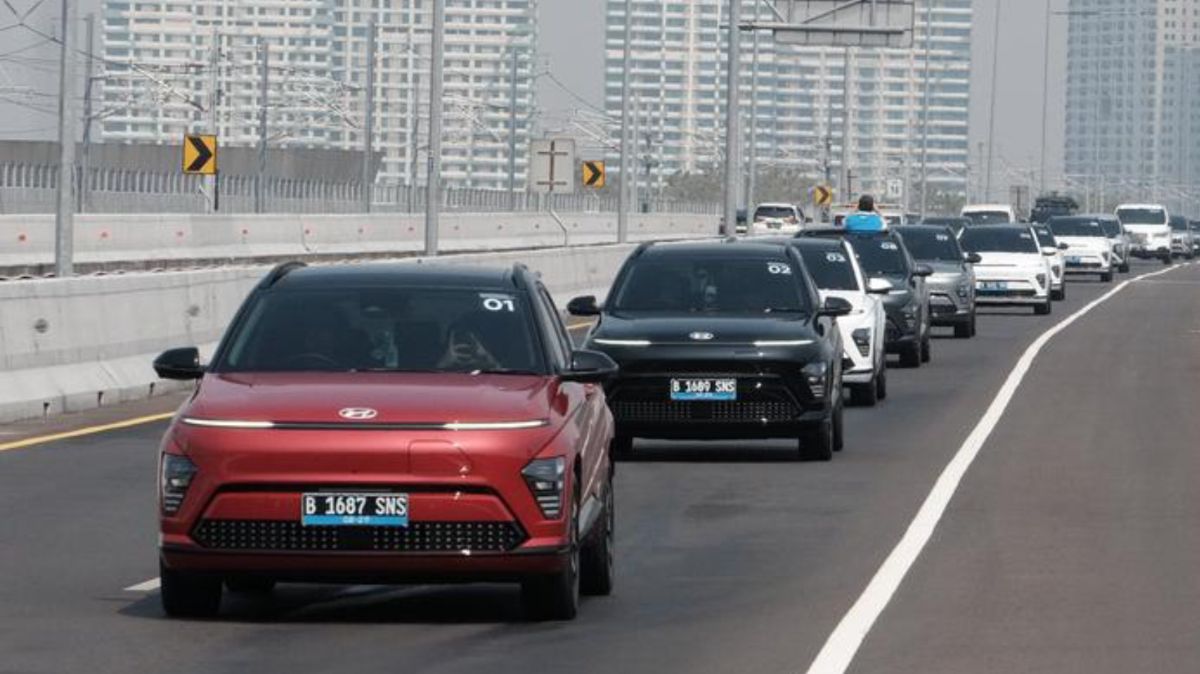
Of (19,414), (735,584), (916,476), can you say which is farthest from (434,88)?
(735,584)

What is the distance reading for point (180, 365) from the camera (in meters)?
13.3

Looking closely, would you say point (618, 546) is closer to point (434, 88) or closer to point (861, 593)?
point (861, 593)

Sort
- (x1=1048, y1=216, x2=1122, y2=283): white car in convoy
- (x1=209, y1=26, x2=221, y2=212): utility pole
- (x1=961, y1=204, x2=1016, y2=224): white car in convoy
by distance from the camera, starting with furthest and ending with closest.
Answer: (x1=961, y1=204, x2=1016, y2=224): white car in convoy, (x1=1048, y1=216, x2=1122, y2=283): white car in convoy, (x1=209, y1=26, x2=221, y2=212): utility pole

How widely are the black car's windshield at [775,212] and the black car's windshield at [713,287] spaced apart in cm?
8637

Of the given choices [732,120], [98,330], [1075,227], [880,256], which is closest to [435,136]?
[732,120]

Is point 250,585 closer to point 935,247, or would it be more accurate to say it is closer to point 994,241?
point 935,247

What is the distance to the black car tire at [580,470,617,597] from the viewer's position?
1334 cm

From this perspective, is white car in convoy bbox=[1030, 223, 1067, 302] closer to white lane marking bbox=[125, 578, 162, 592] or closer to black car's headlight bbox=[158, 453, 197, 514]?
white lane marking bbox=[125, 578, 162, 592]

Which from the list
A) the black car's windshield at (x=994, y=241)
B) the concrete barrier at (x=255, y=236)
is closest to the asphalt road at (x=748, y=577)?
the black car's windshield at (x=994, y=241)

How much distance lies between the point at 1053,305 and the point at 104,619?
48751mm

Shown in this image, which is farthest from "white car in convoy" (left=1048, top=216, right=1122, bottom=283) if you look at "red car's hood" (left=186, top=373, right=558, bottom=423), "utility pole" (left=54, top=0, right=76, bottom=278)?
"red car's hood" (left=186, top=373, right=558, bottom=423)

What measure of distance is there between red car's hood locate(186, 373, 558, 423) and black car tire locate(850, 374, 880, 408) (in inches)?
610

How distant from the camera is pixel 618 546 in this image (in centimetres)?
1589

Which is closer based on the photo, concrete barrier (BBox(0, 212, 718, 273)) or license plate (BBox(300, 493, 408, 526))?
license plate (BBox(300, 493, 408, 526))
